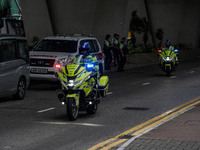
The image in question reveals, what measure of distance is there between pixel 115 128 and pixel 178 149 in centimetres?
241

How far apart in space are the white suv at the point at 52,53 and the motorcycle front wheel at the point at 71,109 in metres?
6.10

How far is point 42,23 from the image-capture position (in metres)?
29.3

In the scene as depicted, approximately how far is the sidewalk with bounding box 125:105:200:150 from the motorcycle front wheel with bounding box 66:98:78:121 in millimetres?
1867

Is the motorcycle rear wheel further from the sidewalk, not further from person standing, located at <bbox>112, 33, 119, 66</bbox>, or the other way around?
person standing, located at <bbox>112, 33, 119, 66</bbox>

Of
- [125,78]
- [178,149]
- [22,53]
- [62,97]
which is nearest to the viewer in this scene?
[178,149]

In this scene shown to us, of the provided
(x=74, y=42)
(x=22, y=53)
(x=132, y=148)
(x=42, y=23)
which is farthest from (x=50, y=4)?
(x=132, y=148)

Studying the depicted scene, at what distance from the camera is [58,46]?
18672 mm

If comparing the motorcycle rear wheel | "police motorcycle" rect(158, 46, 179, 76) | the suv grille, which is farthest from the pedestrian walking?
the motorcycle rear wheel

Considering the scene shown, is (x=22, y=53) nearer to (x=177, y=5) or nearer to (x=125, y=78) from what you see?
(x=125, y=78)

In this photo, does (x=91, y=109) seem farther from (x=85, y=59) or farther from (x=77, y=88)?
(x=85, y=59)

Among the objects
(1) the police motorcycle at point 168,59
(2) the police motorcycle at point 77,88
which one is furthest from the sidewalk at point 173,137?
(1) the police motorcycle at point 168,59

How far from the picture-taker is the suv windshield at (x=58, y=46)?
60.6 feet

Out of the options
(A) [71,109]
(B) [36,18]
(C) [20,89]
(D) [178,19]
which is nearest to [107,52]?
(B) [36,18]

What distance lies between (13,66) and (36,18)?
554 inches
